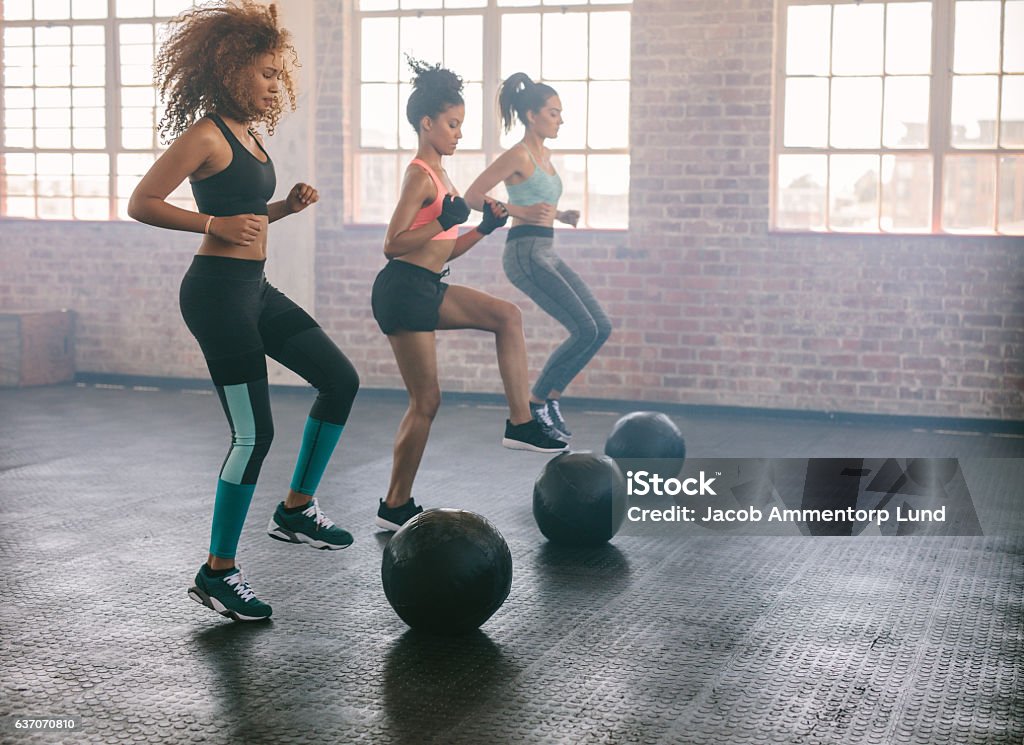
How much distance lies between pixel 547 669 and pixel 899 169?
19.7 feet

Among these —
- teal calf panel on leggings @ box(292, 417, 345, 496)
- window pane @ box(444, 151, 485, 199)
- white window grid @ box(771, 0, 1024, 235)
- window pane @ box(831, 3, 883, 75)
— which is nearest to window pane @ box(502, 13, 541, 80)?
window pane @ box(444, 151, 485, 199)

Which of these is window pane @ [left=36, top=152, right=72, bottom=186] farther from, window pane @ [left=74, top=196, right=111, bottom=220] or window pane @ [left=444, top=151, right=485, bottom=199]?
window pane @ [left=444, top=151, right=485, bottom=199]

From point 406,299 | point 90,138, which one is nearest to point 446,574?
point 406,299

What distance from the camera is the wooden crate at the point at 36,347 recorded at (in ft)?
32.6

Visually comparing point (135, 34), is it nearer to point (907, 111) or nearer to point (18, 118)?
point (18, 118)

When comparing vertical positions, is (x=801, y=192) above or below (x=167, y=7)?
below

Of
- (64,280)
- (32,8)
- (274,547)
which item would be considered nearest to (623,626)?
(274,547)

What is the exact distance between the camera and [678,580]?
4.26 meters

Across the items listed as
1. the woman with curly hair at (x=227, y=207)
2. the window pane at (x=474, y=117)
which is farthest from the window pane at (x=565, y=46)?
the woman with curly hair at (x=227, y=207)

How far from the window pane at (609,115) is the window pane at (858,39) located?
1.47m

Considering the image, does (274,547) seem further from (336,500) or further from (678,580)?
(678,580)

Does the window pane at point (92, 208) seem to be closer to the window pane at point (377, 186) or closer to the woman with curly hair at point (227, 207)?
the window pane at point (377, 186)

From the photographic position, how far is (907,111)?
27.2 feet

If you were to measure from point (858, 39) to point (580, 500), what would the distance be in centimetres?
504
